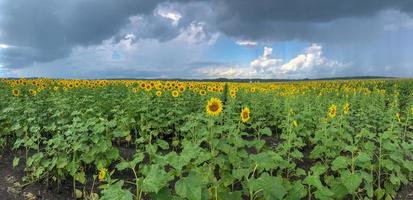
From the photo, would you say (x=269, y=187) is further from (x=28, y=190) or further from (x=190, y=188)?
(x=28, y=190)

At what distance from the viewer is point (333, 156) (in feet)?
20.2

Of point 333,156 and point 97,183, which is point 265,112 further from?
point 97,183

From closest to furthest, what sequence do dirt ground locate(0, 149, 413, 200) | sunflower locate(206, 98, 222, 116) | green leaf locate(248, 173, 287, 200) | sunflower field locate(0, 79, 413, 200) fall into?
green leaf locate(248, 173, 287, 200), sunflower field locate(0, 79, 413, 200), dirt ground locate(0, 149, 413, 200), sunflower locate(206, 98, 222, 116)

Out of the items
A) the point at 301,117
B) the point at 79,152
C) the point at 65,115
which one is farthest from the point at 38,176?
the point at 301,117

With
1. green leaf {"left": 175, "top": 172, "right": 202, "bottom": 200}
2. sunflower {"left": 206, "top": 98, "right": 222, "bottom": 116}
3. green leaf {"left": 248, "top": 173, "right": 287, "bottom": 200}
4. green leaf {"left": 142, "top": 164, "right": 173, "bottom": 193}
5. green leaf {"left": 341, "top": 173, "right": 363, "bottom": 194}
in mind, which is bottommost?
green leaf {"left": 341, "top": 173, "right": 363, "bottom": 194}

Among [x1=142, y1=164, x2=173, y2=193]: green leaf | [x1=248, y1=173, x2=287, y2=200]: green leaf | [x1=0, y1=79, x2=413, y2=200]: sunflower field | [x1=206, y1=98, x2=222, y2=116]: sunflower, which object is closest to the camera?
[x1=142, y1=164, x2=173, y2=193]: green leaf

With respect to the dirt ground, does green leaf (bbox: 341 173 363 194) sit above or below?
above

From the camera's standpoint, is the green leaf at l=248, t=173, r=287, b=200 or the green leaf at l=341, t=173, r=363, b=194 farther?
the green leaf at l=341, t=173, r=363, b=194

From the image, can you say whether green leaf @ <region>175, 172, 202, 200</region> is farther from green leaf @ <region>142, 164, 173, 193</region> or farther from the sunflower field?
green leaf @ <region>142, 164, 173, 193</region>

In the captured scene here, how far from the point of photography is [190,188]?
325cm

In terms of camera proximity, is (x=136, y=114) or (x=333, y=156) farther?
(x=136, y=114)

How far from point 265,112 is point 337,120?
2.87 metres

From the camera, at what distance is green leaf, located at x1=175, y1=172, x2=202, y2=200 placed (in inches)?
126

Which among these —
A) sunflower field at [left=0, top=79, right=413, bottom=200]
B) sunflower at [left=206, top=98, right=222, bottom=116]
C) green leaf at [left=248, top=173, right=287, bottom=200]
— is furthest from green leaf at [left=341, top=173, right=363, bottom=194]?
sunflower at [left=206, top=98, right=222, bottom=116]
